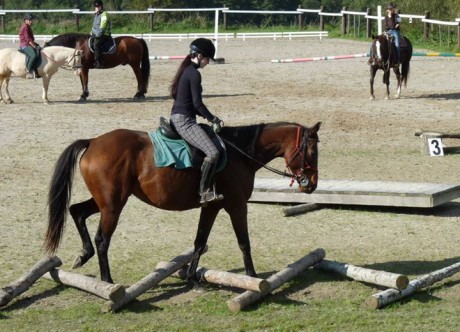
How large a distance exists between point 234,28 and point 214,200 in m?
36.7

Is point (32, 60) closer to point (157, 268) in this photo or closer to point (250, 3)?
point (157, 268)

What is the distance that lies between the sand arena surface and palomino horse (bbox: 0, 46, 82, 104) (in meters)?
0.69

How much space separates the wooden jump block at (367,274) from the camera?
30.4 ft

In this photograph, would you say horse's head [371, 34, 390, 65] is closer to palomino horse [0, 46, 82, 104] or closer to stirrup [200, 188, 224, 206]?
palomino horse [0, 46, 82, 104]

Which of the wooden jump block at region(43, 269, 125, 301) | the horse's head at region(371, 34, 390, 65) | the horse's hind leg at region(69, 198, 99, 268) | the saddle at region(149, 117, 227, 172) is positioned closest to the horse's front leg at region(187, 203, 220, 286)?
the saddle at region(149, 117, 227, 172)

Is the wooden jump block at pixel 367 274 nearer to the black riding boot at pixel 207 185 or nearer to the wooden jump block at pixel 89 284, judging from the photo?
the black riding boot at pixel 207 185

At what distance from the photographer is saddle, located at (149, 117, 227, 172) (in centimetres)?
976

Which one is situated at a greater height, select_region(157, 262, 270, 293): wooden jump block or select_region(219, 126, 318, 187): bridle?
select_region(219, 126, 318, 187): bridle

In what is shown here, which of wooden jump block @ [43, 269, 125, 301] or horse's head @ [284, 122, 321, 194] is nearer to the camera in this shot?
wooden jump block @ [43, 269, 125, 301]

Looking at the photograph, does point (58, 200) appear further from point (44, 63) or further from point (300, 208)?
point (44, 63)

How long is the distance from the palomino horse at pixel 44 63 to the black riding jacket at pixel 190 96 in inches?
558

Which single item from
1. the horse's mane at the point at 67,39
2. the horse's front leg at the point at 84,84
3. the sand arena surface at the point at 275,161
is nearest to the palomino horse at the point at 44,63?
the horse's front leg at the point at 84,84

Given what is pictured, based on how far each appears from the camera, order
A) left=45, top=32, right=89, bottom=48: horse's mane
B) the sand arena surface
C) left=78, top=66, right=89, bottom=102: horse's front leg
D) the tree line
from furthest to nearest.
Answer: the tree line → left=45, top=32, right=89, bottom=48: horse's mane → left=78, top=66, right=89, bottom=102: horse's front leg → the sand arena surface

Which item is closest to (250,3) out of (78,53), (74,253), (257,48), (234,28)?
(234,28)
